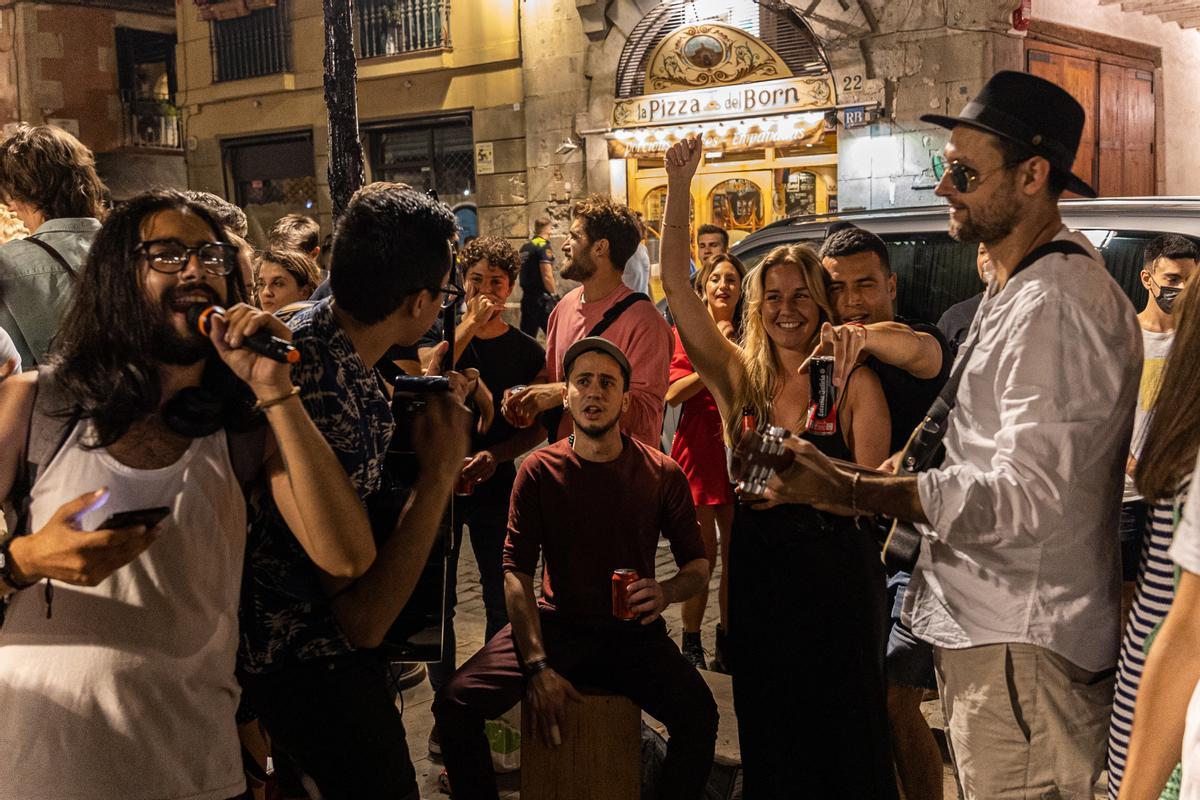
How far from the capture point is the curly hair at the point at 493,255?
534 cm

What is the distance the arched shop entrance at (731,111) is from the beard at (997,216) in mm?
11664

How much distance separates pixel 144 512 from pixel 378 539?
0.66 metres

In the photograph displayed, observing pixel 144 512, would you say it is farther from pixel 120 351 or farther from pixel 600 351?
pixel 600 351

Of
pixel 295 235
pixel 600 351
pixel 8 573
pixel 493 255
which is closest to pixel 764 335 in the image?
pixel 600 351

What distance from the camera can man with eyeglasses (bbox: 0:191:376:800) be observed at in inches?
79.4

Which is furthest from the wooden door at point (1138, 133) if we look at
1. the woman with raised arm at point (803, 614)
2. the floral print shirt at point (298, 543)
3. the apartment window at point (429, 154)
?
the floral print shirt at point (298, 543)

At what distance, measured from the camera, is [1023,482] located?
2.33m

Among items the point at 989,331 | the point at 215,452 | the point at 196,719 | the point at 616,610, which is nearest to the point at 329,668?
the point at 196,719

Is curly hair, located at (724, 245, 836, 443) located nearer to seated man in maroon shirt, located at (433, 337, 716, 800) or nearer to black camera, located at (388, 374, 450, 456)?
seated man in maroon shirt, located at (433, 337, 716, 800)

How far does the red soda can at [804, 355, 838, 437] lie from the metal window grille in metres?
18.3

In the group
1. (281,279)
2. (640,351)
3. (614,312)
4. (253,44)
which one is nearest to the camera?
(640,351)

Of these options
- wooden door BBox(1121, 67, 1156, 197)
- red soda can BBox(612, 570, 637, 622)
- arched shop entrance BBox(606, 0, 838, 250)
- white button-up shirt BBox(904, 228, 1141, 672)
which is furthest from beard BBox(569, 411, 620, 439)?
wooden door BBox(1121, 67, 1156, 197)

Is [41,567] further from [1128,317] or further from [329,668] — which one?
[1128,317]

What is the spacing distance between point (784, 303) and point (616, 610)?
1.22m
